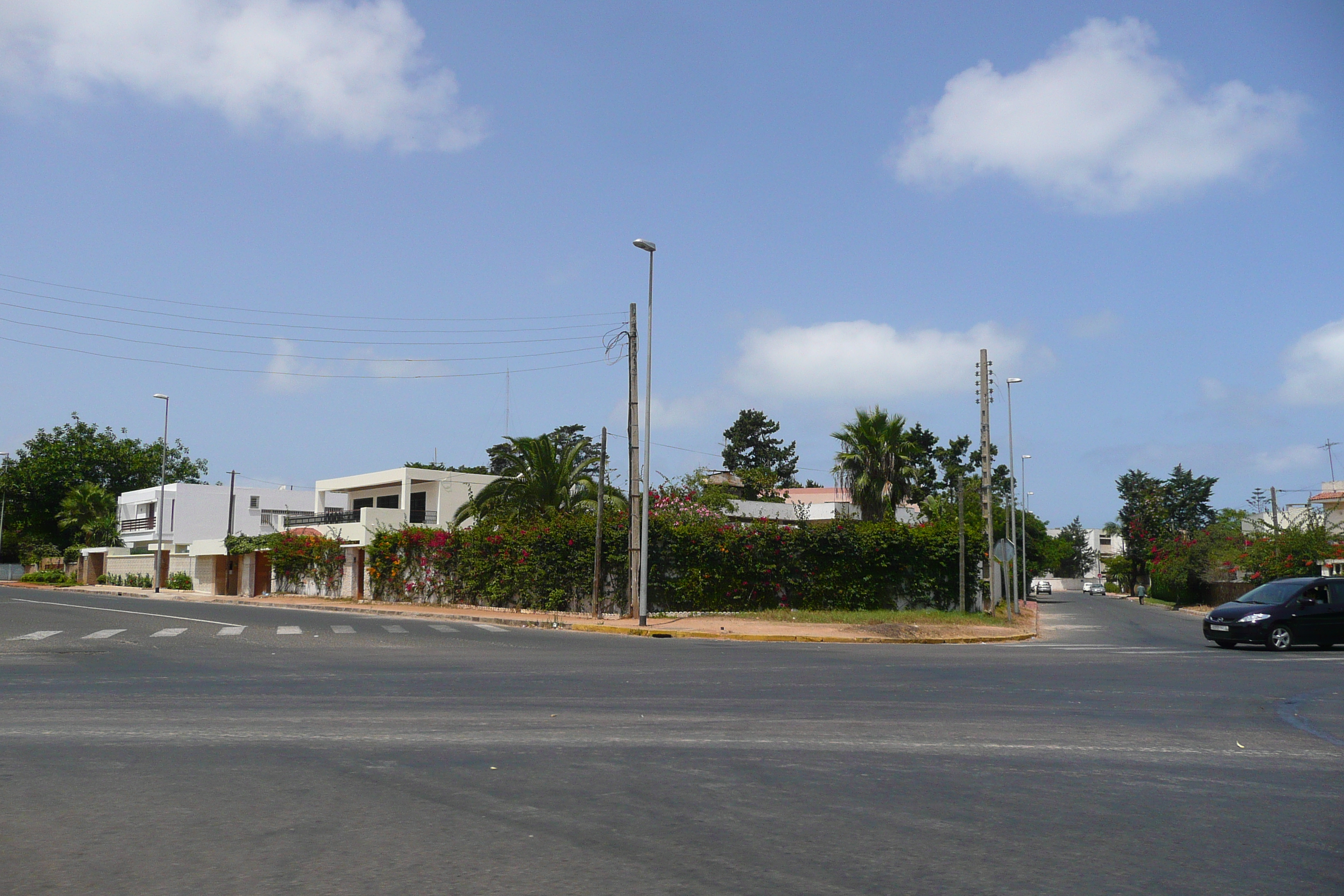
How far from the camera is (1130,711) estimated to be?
11156 mm

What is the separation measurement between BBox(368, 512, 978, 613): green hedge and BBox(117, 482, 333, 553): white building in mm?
41652

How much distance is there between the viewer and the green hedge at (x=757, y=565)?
33.2 meters

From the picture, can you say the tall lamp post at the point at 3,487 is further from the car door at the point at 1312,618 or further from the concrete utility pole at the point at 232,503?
the car door at the point at 1312,618

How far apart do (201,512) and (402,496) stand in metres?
26.0

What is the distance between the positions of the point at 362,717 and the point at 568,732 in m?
2.24

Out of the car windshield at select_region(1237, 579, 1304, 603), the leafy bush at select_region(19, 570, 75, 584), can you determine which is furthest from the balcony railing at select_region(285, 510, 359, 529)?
the car windshield at select_region(1237, 579, 1304, 603)

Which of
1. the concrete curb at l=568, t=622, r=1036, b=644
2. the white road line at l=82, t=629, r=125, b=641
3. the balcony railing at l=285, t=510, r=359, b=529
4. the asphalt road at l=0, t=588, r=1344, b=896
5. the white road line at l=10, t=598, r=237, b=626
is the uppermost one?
the balcony railing at l=285, t=510, r=359, b=529

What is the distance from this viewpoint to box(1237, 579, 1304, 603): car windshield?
22.3 meters

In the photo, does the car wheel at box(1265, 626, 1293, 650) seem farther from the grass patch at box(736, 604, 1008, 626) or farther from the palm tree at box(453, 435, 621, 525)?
the palm tree at box(453, 435, 621, 525)

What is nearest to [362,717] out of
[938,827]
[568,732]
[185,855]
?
[568,732]

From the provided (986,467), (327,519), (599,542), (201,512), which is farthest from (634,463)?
(201,512)

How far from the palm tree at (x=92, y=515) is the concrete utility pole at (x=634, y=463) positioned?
60.9 meters

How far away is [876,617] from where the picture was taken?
3009 cm

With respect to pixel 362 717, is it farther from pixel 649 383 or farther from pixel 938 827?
pixel 649 383
